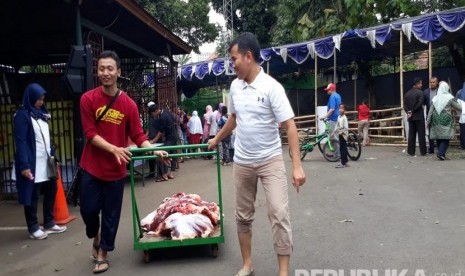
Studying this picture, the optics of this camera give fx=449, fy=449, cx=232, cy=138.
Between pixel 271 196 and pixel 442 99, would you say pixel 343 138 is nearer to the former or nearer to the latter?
A: pixel 442 99

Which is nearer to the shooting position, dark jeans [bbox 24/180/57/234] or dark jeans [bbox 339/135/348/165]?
dark jeans [bbox 24/180/57/234]

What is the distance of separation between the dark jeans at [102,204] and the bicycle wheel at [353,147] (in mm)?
7840

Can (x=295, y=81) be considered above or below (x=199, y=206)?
above

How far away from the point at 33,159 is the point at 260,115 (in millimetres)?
3281

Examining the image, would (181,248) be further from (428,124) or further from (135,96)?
(135,96)

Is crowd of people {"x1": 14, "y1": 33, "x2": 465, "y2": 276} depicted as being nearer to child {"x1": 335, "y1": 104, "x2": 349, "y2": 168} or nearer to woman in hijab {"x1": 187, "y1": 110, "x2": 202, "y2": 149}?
child {"x1": 335, "y1": 104, "x2": 349, "y2": 168}

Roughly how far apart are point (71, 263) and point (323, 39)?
1183 cm

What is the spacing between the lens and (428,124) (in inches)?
407

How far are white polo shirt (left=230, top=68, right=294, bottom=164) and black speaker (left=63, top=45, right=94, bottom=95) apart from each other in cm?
364

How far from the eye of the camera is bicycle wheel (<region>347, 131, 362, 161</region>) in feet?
36.0

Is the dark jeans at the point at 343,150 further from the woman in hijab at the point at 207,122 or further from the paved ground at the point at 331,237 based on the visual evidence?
the woman in hijab at the point at 207,122

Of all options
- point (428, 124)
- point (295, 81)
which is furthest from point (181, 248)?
point (295, 81)

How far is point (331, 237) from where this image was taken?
197 inches

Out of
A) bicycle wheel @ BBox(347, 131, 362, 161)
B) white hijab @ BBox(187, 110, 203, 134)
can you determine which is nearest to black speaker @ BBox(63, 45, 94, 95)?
bicycle wheel @ BBox(347, 131, 362, 161)
